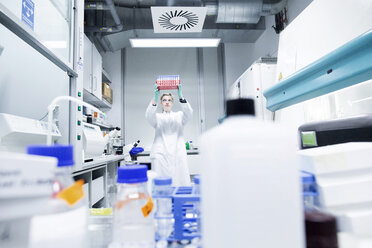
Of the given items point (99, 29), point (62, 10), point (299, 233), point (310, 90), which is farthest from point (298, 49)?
point (99, 29)

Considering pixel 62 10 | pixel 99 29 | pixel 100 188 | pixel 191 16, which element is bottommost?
pixel 100 188

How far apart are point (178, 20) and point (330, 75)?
2315 mm

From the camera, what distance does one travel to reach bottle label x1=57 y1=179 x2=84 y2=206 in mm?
290

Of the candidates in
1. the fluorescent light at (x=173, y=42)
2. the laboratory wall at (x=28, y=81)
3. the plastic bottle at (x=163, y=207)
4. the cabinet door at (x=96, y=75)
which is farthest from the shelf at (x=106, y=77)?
the plastic bottle at (x=163, y=207)

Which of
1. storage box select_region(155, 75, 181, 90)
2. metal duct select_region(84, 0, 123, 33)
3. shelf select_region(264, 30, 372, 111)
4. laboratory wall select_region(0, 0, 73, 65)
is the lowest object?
shelf select_region(264, 30, 372, 111)

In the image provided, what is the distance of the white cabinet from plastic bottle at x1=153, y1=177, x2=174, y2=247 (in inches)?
108

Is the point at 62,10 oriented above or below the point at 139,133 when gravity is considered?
above

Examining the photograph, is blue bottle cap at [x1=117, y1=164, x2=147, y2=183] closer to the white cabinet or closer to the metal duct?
the white cabinet

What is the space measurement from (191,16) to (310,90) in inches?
86.5

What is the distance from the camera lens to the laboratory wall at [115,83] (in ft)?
13.6

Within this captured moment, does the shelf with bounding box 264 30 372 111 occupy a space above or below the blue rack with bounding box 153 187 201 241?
above

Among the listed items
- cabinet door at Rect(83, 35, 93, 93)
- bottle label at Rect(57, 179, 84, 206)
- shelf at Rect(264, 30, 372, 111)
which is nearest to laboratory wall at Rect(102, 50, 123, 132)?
cabinet door at Rect(83, 35, 93, 93)

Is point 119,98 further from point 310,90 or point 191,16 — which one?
point 310,90

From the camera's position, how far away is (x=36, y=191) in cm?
27
